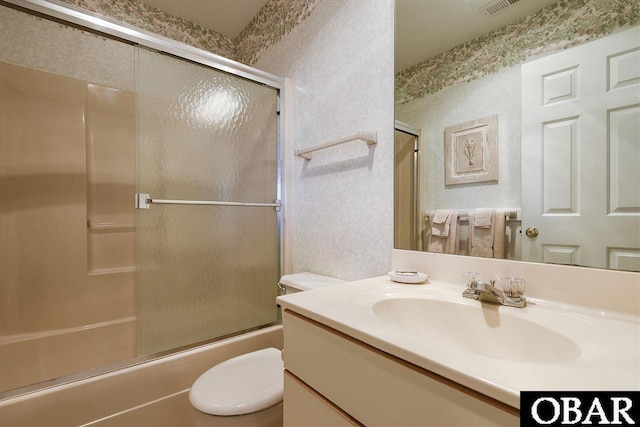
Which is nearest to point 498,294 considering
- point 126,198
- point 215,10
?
point 126,198

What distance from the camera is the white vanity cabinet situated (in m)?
0.39

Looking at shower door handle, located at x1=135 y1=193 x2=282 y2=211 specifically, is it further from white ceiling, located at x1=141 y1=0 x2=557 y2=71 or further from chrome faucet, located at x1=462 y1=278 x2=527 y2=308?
chrome faucet, located at x1=462 y1=278 x2=527 y2=308

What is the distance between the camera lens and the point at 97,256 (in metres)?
1.74

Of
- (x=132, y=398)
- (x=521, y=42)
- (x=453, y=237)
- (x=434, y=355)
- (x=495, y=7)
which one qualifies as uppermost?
(x=495, y=7)

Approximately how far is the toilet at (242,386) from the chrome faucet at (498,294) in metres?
0.69

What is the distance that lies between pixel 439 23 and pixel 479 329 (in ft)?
3.26

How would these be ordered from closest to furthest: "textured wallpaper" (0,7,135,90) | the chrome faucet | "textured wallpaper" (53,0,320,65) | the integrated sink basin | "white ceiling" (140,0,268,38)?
1. the integrated sink basin
2. the chrome faucet
3. "textured wallpaper" (0,7,135,90)
4. "textured wallpaper" (53,0,320,65)
5. "white ceiling" (140,0,268,38)

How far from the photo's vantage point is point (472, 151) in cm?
90

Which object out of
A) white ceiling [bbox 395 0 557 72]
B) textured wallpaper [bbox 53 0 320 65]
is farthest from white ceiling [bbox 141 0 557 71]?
textured wallpaper [bbox 53 0 320 65]

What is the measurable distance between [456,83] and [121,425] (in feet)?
5.99

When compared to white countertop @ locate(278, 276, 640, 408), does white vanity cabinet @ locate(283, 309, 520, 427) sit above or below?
below

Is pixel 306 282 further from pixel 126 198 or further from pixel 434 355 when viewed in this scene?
pixel 126 198

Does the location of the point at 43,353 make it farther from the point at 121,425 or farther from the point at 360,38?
the point at 360,38

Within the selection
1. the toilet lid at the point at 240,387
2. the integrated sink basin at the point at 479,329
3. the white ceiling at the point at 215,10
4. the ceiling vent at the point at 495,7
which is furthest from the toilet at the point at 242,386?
the white ceiling at the point at 215,10
